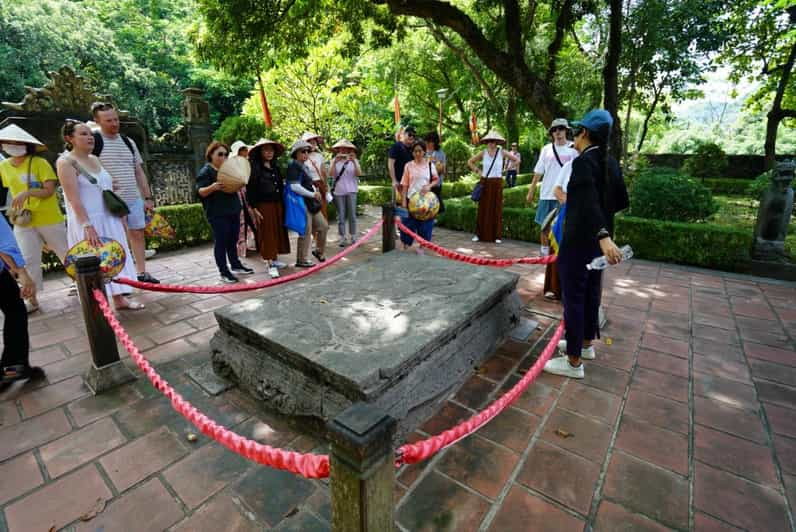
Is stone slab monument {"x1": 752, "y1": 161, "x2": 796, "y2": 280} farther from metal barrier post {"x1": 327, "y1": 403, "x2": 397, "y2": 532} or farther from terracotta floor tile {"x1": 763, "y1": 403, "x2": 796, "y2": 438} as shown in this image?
metal barrier post {"x1": 327, "y1": 403, "x2": 397, "y2": 532}

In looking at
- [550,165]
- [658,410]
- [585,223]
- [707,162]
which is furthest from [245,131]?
[707,162]

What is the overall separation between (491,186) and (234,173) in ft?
14.6

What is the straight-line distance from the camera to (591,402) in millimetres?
2697

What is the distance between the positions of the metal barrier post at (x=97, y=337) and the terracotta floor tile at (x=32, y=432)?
0.98ft

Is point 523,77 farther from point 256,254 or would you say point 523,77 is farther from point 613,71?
point 256,254

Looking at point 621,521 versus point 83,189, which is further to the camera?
point 83,189

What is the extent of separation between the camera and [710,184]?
20594 mm

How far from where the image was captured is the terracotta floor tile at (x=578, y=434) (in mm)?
2254

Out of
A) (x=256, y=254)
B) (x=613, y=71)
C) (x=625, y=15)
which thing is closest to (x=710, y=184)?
(x=625, y=15)

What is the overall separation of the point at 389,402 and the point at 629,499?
1.31m

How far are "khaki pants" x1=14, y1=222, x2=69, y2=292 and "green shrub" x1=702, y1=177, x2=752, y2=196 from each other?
84.5ft

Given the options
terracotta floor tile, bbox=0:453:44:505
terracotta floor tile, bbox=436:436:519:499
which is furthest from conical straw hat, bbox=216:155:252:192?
terracotta floor tile, bbox=436:436:519:499

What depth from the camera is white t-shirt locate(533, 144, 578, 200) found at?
15.5 ft

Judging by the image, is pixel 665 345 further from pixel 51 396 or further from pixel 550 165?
pixel 51 396
